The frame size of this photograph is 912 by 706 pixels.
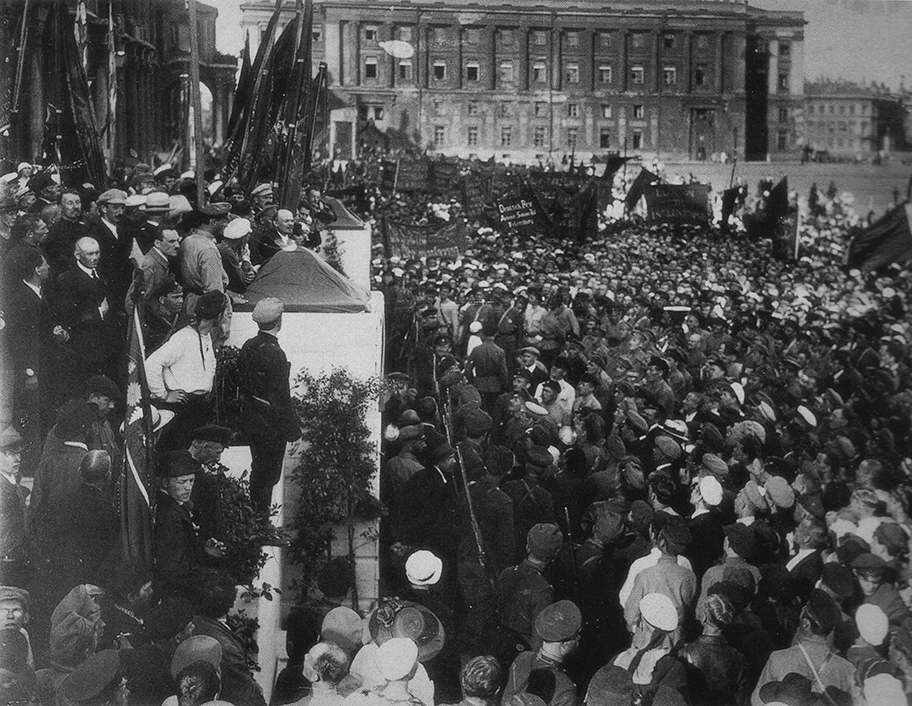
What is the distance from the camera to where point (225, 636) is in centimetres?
456

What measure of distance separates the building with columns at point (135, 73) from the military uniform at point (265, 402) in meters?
3.68

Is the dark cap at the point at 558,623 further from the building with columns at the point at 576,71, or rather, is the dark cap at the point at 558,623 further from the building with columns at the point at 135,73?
the building with columns at the point at 135,73

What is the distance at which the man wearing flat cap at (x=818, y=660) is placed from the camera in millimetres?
4207

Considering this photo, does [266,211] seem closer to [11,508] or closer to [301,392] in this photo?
[301,392]

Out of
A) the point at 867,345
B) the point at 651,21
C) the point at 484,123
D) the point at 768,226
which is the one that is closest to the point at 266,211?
the point at 484,123

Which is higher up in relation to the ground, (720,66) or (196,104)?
(720,66)

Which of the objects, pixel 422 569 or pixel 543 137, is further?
pixel 543 137

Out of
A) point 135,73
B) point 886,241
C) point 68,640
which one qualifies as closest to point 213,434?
point 68,640

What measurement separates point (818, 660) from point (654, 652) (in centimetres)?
75

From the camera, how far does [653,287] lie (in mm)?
12617

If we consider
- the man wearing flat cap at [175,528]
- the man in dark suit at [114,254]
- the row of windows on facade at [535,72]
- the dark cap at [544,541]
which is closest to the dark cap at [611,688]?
the dark cap at [544,541]

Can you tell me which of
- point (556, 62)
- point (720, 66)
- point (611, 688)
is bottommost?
point (611, 688)

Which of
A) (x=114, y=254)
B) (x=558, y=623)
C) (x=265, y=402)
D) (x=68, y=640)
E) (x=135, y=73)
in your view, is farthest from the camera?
(x=135, y=73)

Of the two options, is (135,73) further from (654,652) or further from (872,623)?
(872,623)
